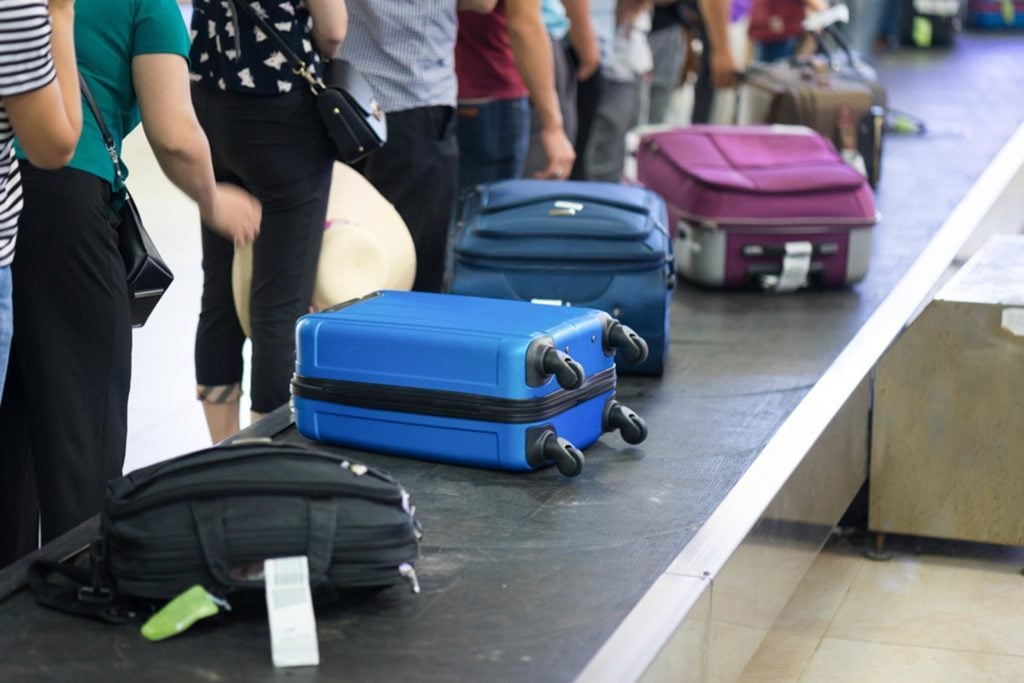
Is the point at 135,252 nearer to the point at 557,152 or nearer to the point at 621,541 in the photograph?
the point at 621,541

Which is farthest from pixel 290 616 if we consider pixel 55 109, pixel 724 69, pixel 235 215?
pixel 724 69

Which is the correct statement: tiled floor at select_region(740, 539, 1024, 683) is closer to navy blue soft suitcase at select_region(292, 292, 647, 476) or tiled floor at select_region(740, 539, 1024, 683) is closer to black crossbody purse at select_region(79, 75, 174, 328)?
navy blue soft suitcase at select_region(292, 292, 647, 476)

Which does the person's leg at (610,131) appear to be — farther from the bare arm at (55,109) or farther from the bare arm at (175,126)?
the bare arm at (55,109)

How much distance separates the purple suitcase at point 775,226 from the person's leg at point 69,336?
175 cm

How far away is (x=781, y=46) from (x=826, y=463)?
4.15 meters

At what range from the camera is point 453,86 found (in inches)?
125

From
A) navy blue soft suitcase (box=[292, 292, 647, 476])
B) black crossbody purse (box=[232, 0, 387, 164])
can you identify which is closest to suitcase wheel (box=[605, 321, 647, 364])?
navy blue soft suitcase (box=[292, 292, 647, 476])

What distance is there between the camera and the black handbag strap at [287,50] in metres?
2.60

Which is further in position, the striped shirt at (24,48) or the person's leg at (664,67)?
the person's leg at (664,67)

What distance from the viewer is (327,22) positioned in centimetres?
262

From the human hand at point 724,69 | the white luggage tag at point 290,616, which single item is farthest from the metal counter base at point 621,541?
the human hand at point 724,69

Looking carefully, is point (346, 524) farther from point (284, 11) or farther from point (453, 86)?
point (453, 86)

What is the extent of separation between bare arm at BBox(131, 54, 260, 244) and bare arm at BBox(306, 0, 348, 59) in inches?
14.7

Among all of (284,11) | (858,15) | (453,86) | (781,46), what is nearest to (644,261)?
(453,86)
